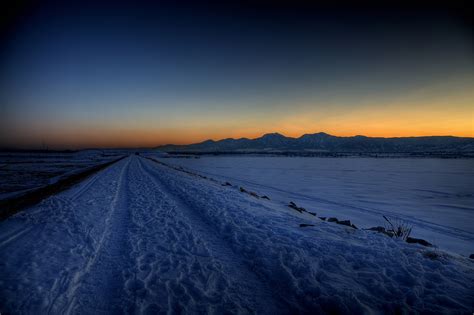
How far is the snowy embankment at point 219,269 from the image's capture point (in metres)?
3.65

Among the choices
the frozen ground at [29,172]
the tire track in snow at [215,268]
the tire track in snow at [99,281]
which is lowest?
the frozen ground at [29,172]

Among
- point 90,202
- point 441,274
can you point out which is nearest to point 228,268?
point 441,274

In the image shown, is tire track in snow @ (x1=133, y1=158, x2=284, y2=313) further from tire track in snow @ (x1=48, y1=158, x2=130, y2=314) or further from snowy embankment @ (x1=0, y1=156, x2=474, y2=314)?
tire track in snow @ (x1=48, y1=158, x2=130, y2=314)

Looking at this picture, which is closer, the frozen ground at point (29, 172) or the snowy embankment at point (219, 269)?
the snowy embankment at point (219, 269)

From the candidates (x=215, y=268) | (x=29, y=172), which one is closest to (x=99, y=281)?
(x=215, y=268)

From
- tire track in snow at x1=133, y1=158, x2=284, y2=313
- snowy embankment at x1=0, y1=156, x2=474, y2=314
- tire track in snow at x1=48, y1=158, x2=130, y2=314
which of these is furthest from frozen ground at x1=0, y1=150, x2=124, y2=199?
tire track in snow at x1=133, y1=158, x2=284, y2=313

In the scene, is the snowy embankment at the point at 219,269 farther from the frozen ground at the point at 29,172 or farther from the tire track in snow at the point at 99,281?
the frozen ground at the point at 29,172

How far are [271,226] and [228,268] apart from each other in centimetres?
284

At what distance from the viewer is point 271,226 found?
7.31m

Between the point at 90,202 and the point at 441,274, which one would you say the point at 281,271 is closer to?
the point at 441,274

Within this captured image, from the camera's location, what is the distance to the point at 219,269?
187 inches

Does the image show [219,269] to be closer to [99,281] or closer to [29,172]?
[99,281]

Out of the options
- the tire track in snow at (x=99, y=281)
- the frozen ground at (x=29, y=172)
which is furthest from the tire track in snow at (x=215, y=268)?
the frozen ground at (x=29, y=172)

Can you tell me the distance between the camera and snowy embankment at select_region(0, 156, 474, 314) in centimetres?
365
